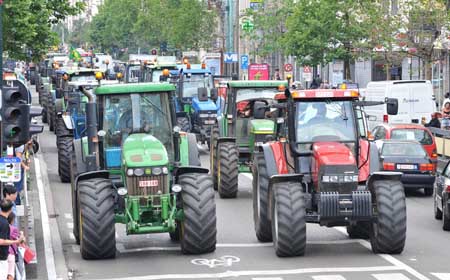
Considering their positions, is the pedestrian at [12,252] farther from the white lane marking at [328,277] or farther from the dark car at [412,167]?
the dark car at [412,167]

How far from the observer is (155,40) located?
113 metres

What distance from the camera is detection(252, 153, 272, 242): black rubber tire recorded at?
20.0 m

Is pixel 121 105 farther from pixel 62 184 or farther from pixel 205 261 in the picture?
pixel 62 184

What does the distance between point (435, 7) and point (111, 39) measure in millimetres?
92914

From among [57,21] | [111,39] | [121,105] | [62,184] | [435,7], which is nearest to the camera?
[121,105]

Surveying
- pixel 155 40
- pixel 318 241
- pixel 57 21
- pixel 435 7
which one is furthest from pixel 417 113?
pixel 155 40

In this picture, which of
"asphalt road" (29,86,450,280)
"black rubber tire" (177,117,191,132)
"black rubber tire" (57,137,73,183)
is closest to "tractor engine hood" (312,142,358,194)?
"asphalt road" (29,86,450,280)

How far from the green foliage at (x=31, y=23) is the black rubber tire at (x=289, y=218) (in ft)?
57.4

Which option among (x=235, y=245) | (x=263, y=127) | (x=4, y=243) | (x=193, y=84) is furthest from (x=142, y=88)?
(x=193, y=84)

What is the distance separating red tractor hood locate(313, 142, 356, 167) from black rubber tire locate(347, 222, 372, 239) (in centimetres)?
200

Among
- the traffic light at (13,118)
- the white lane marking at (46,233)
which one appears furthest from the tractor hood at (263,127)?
the traffic light at (13,118)

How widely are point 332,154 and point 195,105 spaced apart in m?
21.5

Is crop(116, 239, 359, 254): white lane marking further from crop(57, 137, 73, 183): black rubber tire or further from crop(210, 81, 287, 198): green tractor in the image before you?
crop(57, 137, 73, 183): black rubber tire

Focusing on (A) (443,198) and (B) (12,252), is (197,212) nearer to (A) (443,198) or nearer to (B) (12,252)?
(B) (12,252)
